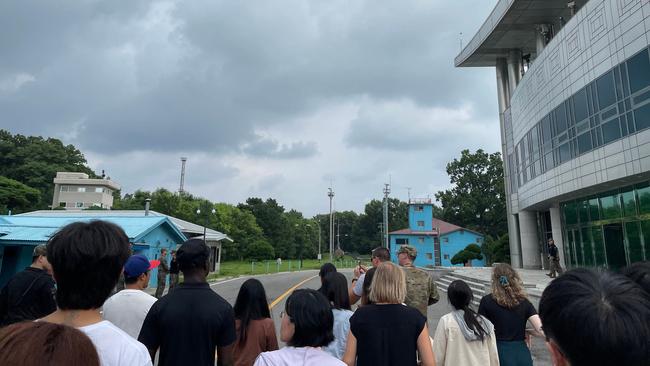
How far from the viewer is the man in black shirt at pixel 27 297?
3.23m

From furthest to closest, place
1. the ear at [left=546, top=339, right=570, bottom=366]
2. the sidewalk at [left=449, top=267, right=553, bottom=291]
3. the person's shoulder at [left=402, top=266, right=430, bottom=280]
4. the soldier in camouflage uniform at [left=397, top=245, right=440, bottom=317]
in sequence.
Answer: the sidewalk at [left=449, top=267, right=553, bottom=291] → the person's shoulder at [left=402, top=266, right=430, bottom=280] → the soldier in camouflage uniform at [left=397, top=245, right=440, bottom=317] → the ear at [left=546, top=339, right=570, bottom=366]

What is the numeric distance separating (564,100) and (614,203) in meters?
5.27

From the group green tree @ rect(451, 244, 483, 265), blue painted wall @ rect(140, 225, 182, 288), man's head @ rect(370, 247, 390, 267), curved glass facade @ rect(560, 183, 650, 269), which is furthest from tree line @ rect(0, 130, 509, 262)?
man's head @ rect(370, 247, 390, 267)

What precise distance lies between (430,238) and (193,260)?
53.9 metres

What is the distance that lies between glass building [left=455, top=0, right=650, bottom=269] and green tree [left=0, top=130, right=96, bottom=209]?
57117 millimetres

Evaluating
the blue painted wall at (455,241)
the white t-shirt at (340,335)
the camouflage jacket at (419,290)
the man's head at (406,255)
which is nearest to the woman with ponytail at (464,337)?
the camouflage jacket at (419,290)

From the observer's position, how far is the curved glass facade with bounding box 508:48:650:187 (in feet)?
43.0

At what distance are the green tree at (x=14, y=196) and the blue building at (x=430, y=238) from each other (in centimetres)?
4278

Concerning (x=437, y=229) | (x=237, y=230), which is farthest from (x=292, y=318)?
(x=437, y=229)

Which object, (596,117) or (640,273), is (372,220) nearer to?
(596,117)

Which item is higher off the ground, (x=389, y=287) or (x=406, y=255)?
(x=406, y=255)

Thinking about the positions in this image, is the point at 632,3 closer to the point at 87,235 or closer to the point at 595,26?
the point at 595,26

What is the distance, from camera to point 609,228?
1627 cm

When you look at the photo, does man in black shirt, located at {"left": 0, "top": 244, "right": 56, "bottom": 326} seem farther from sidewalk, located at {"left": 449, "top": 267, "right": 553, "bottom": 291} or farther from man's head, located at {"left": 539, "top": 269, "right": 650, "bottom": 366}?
sidewalk, located at {"left": 449, "top": 267, "right": 553, "bottom": 291}
